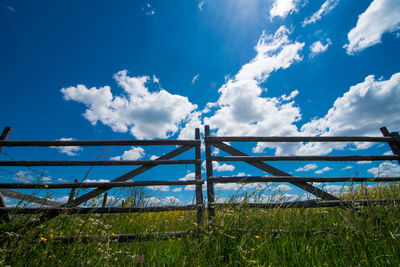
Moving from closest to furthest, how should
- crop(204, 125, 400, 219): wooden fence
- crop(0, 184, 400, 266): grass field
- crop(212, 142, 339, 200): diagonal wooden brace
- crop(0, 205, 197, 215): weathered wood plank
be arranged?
crop(0, 184, 400, 266): grass field → crop(0, 205, 197, 215): weathered wood plank → crop(204, 125, 400, 219): wooden fence → crop(212, 142, 339, 200): diagonal wooden brace

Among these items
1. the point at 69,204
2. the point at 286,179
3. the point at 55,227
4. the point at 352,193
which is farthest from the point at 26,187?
the point at 352,193

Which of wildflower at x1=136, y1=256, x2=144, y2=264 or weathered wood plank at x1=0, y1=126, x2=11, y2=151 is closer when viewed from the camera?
wildflower at x1=136, y1=256, x2=144, y2=264

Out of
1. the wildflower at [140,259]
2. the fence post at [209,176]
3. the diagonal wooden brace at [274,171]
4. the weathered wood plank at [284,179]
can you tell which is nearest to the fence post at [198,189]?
the fence post at [209,176]

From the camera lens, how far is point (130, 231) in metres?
2.90

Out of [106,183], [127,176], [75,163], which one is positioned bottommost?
[106,183]

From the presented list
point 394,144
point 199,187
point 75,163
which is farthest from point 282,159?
point 75,163

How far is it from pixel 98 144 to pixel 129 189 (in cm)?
122

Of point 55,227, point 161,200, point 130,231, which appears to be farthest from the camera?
point 161,200

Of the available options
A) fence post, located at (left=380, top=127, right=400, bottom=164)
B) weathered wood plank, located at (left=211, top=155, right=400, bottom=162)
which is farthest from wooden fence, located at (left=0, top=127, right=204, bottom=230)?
fence post, located at (left=380, top=127, right=400, bottom=164)

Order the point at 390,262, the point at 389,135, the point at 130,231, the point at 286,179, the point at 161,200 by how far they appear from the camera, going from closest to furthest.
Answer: the point at 390,262, the point at 130,231, the point at 161,200, the point at 286,179, the point at 389,135

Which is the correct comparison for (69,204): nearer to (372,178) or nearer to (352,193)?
(352,193)

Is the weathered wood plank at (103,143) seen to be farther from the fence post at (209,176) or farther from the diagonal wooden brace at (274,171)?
the diagonal wooden brace at (274,171)

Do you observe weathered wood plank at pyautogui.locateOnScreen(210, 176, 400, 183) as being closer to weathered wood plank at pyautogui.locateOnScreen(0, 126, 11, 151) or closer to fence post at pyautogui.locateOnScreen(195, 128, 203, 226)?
fence post at pyautogui.locateOnScreen(195, 128, 203, 226)

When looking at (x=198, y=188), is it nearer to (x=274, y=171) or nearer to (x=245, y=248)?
(x=274, y=171)
